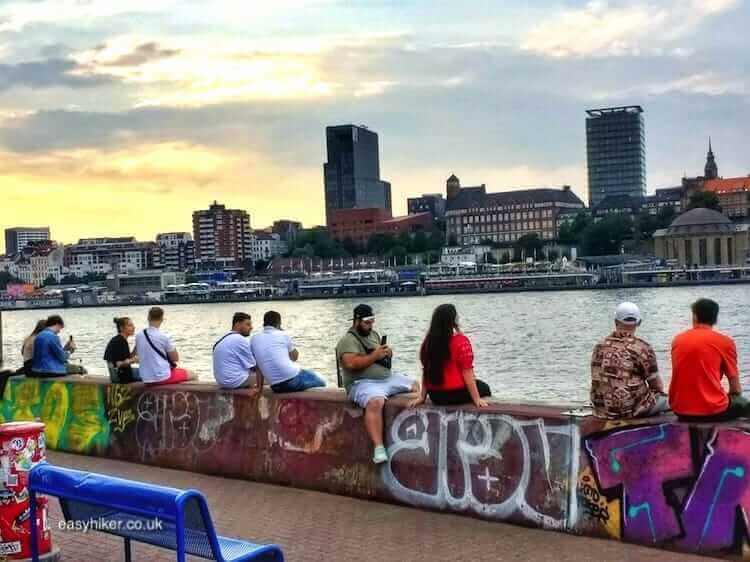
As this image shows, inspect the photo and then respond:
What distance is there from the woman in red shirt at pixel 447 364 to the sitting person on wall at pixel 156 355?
12.0 feet

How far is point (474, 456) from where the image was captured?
757 cm

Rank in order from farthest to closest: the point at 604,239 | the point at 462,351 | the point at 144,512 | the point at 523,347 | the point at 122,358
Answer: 1. the point at 604,239
2. the point at 523,347
3. the point at 122,358
4. the point at 462,351
5. the point at 144,512

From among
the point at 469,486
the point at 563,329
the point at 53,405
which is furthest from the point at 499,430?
the point at 563,329

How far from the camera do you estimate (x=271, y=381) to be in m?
9.18

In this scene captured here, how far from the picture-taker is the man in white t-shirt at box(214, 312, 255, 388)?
9578 millimetres

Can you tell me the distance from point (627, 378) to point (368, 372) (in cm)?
243

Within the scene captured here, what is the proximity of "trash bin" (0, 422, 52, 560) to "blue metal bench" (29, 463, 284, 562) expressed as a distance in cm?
70

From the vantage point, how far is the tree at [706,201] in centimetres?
19512

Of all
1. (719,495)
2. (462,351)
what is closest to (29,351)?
(462,351)

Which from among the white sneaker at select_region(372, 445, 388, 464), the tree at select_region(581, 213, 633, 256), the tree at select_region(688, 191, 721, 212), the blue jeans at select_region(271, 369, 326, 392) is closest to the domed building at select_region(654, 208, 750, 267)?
the tree at select_region(688, 191, 721, 212)

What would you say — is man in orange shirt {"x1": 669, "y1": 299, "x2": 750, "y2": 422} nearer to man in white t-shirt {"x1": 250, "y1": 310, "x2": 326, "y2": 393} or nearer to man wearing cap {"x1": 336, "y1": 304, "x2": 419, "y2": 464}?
man wearing cap {"x1": 336, "y1": 304, "x2": 419, "y2": 464}

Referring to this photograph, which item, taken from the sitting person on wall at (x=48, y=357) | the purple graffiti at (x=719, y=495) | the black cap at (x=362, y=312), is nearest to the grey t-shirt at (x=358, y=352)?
the black cap at (x=362, y=312)

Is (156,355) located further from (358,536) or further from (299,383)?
(358,536)

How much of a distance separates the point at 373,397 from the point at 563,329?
58493 millimetres
